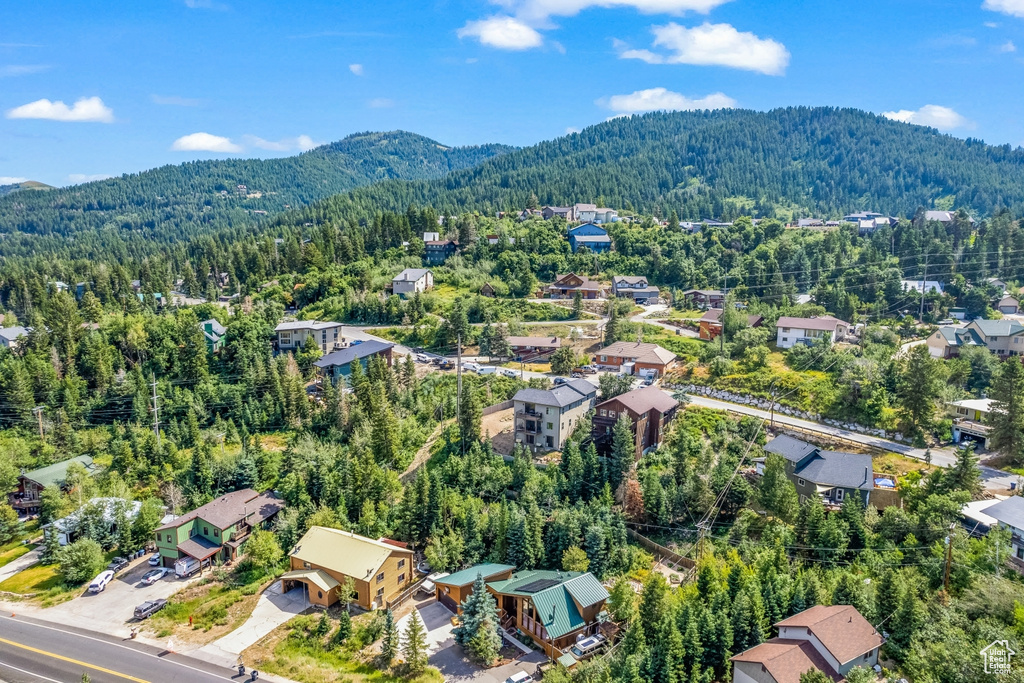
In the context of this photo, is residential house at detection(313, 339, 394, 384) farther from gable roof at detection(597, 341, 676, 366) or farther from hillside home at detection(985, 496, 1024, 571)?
hillside home at detection(985, 496, 1024, 571)

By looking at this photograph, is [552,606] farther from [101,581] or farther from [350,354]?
[350,354]

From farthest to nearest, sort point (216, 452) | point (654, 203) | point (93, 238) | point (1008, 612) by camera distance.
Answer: point (93, 238) < point (654, 203) < point (216, 452) < point (1008, 612)

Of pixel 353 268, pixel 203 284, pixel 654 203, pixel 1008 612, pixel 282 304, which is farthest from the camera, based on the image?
pixel 654 203

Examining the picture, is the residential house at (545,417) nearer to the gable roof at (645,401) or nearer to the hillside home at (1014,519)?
the gable roof at (645,401)

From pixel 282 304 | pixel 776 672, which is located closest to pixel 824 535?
pixel 776 672

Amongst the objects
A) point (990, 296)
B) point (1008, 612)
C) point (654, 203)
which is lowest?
point (1008, 612)

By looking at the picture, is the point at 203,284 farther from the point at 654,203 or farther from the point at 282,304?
the point at 654,203
